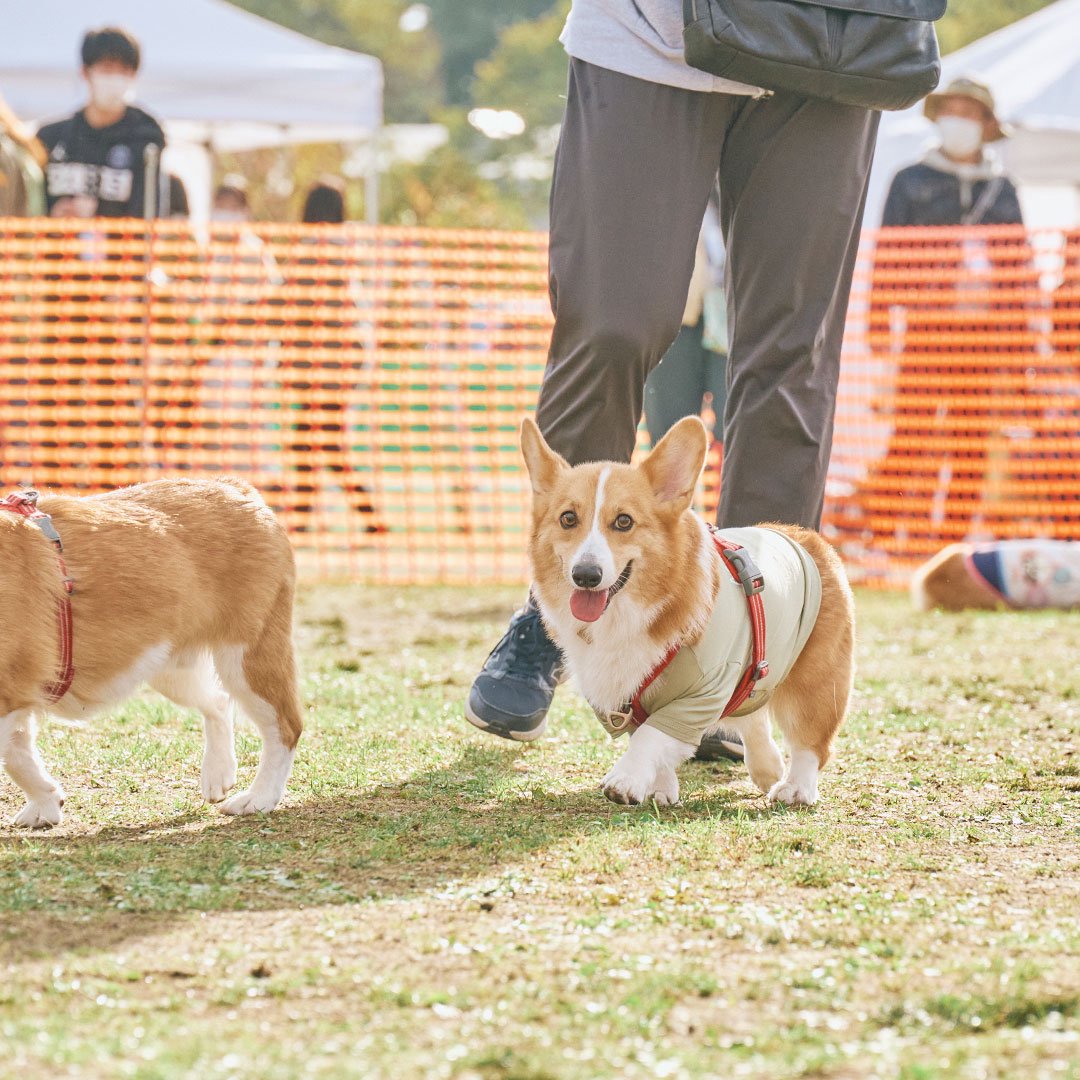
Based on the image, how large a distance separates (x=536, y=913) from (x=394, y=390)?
6.41 m

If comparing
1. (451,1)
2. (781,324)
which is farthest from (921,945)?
(451,1)

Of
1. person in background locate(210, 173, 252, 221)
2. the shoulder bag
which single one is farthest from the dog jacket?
person in background locate(210, 173, 252, 221)

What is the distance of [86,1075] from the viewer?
5.86 ft

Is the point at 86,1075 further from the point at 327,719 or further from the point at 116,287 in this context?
the point at 116,287

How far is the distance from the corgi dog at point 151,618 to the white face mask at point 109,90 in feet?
17.8

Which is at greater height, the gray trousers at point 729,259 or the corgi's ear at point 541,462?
the gray trousers at point 729,259

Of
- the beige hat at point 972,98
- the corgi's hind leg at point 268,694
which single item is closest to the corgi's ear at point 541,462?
the corgi's hind leg at point 268,694

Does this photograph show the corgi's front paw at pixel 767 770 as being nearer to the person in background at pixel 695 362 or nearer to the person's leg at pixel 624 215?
the person's leg at pixel 624 215

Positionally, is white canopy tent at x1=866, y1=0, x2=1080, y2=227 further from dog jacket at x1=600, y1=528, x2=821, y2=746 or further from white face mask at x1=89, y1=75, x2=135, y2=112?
dog jacket at x1=600, y1=528, x2=821, y2=746

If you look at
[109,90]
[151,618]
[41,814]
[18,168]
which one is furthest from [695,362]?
[109,90]

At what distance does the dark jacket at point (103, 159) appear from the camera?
8320mm

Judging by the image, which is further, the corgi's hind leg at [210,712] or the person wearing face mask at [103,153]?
the person wearing face mask at [103,153]

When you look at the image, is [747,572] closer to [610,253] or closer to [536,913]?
[610,253]

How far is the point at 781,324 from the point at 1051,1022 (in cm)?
203
